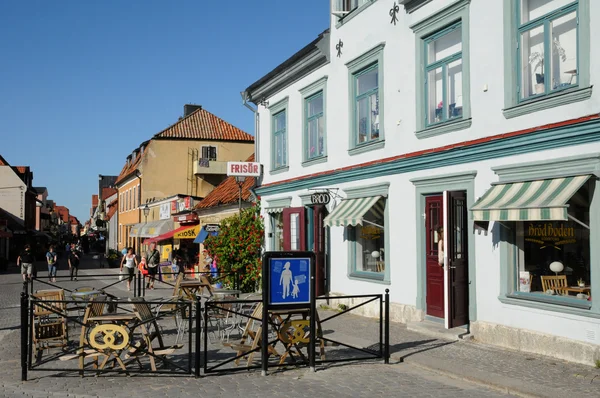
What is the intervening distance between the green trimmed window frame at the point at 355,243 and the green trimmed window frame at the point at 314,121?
1998mm

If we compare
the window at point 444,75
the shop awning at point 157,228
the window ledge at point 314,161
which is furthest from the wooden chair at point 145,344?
the shop awning at point 157,228

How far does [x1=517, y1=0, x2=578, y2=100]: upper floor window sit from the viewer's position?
9.48m

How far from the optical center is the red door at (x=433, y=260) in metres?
12.4

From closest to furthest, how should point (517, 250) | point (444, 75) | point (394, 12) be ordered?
point (517, 250) < point (444, 75) < point (394, 12)

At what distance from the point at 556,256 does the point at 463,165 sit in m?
2.46

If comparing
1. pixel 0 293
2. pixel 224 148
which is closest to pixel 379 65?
pixel 0 293

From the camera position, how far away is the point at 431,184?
12555mm

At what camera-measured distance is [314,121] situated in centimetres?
1788

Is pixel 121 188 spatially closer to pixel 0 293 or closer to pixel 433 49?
pixel 0 293

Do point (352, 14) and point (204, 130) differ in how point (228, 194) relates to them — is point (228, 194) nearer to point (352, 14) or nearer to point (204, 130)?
point (352, 14)

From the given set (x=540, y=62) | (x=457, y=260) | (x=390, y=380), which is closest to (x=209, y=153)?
(x=457, y=260)

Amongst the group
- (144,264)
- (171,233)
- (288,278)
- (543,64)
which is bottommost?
(144,264)

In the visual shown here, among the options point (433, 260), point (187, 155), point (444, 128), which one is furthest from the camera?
point (187, 155)

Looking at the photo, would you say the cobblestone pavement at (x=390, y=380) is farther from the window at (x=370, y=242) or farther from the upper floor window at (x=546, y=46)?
the window at (x=370, y=242)
